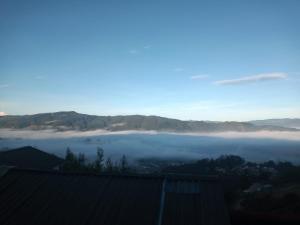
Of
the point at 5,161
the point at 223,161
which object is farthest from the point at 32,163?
the point at 223,161

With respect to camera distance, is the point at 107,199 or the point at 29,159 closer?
the point at 107,199

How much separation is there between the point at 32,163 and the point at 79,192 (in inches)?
1400

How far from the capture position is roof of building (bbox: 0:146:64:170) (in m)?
52.2

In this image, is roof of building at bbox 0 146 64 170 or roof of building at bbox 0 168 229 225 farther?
roof of building at bbox 0 146 64 170

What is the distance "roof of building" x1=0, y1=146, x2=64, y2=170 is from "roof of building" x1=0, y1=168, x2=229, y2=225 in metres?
30.7

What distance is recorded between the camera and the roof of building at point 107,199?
1934 centimetres

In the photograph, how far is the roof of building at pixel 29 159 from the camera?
52.2 meters

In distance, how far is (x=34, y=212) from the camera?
784 inches

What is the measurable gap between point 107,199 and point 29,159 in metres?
38.4

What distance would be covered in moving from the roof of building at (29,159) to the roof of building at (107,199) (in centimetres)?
3068

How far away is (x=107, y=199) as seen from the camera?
20.8m

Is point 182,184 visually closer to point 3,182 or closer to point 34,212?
point 34,212

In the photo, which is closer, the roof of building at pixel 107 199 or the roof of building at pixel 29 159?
the roof of building at pixel 107 199

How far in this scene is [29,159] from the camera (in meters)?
54.9
